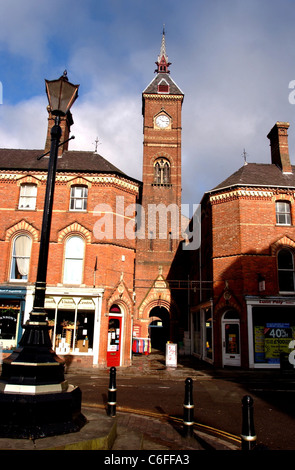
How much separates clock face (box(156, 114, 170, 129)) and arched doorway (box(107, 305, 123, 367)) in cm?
2019

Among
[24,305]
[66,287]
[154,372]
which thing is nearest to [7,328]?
[24,305]

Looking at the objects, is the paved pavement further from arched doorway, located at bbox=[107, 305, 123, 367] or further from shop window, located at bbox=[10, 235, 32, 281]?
shop window, located at bbox=[10, 235, 32, 281]

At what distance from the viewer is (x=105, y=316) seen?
17266mm

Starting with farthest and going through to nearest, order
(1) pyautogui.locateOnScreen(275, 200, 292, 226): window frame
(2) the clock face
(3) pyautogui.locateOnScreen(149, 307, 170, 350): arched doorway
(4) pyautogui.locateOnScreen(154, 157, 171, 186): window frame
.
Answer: (3) pyautogui.locateOnScreen(149, 307, 170, 350): arched doorway, (2) the clock face, (4) pyautogui.locateOnScreen(154, 157, 171, 186): window frame, (1) pyautogui.locateOnScreen(275, 200, 292, 226): window frame

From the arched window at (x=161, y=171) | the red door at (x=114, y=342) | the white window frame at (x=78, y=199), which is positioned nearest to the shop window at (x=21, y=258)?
the white window frame at (x=78, y=199)

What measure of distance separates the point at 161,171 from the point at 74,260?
615 inches

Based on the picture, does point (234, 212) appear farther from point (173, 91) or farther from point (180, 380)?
point (173, 91)

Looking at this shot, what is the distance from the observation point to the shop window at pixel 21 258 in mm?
17956

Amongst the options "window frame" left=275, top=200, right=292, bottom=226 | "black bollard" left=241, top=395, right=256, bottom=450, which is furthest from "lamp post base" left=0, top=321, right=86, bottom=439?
"window frame" left=275, top=200, right=292, bottom=226

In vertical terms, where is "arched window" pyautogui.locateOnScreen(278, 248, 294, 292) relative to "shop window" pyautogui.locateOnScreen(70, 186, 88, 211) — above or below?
below

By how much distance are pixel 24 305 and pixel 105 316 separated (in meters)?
4.25

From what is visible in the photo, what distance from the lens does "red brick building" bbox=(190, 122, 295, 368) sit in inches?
683

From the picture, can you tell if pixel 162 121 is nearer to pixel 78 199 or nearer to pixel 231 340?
pixel 78 199

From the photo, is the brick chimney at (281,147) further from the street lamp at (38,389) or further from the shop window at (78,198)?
the street lamp at (38,389)
